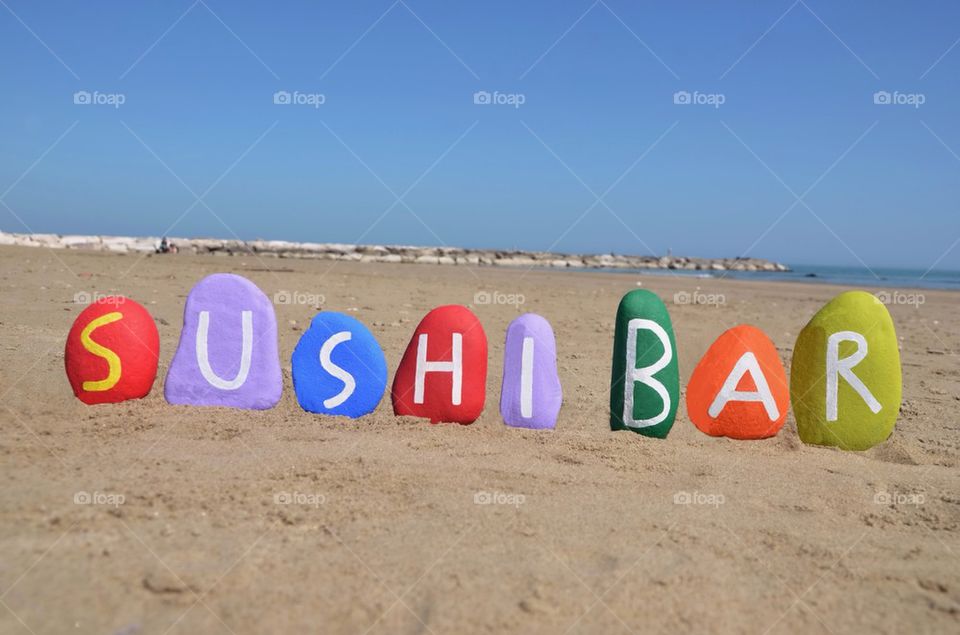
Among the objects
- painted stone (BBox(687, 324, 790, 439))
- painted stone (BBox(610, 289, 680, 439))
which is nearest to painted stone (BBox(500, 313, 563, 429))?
painted stone (BBox(610, 289, 680, 439))

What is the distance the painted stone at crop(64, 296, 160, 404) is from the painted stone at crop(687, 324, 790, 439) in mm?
3894

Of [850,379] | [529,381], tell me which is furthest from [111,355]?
[850,379]

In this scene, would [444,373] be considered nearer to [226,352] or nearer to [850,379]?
[226,352]

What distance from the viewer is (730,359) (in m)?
5.18

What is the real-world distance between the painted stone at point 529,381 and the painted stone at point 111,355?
8.27ft

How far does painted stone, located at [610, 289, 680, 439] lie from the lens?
→ 5.02 m

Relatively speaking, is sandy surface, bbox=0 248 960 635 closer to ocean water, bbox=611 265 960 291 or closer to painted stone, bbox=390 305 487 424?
painted stone, bbox=390 305 487 424

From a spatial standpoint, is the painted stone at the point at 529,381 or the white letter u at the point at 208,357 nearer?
the painted stone at the point at 529,381

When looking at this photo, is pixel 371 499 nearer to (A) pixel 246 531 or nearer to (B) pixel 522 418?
(A) pixel 246 531

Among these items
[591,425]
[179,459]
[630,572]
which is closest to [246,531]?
[179,459]

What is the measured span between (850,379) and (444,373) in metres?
2.80

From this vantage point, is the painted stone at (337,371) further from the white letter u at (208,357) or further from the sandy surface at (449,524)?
the white letter u at (208,357)

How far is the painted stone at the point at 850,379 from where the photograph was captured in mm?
5031

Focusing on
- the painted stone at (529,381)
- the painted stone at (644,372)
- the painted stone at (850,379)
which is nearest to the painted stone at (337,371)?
the painted stone at (529,381)
